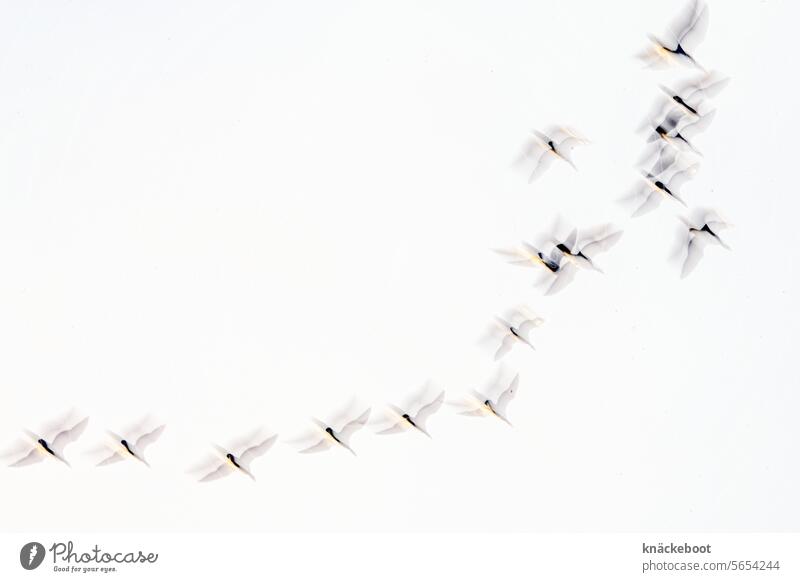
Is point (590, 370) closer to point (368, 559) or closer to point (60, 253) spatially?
point (368, 559)

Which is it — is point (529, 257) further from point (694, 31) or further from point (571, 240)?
point (694, 31)

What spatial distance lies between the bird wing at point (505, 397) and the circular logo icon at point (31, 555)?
1.89m

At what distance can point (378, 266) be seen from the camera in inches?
173

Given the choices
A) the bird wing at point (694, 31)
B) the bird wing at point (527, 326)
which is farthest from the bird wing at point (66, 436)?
the bird wing at point (694, 31)

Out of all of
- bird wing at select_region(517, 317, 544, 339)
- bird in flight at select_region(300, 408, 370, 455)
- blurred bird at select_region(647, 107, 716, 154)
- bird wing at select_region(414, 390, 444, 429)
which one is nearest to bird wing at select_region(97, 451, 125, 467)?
bird in flight at select_region(300, 408, 370, 455)

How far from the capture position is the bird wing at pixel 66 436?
418 centimetres

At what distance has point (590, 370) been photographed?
4.31 m

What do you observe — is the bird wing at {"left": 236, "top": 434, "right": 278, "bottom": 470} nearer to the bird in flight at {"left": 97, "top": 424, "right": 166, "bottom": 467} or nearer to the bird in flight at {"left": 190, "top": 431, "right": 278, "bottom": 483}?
the bird in flight at {"left": 190, "top": 431, "right": 278, "bottom": 483}

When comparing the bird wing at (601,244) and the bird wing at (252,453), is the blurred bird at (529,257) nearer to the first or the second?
the bird wing at (601,244)

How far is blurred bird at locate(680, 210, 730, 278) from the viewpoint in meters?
4.34

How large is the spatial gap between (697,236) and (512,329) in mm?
865

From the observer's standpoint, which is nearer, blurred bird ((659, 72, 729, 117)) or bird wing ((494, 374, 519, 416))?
bird wing ((494, 374, 519, 416))

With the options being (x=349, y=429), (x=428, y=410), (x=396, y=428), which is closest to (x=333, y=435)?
(x=349, y=429)

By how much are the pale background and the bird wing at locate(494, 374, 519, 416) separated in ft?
0.28
